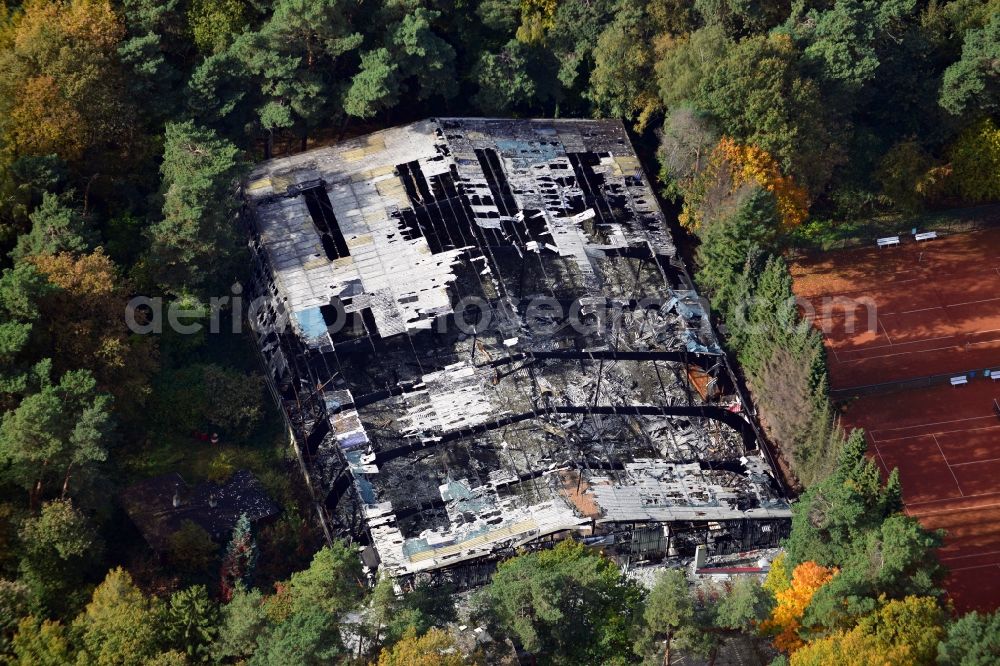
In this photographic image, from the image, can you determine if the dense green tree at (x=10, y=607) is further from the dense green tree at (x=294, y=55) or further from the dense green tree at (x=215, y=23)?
the dense green tree at (x=215, y=23)

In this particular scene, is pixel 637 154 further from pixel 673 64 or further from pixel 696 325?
pixel 696 325

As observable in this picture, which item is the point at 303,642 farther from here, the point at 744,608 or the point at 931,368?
the point at 931,368

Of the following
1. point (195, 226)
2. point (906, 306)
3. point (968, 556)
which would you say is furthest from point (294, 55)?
point (968, 556)

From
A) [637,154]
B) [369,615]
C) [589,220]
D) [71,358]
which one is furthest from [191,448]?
[637,154]

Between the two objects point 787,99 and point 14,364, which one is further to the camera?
point 787,99

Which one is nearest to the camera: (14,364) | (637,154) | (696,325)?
(14,364)

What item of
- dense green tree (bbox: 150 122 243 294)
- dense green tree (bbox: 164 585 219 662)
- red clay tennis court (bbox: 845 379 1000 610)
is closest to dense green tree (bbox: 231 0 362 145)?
dense green tree (bbox: 150 122 243 294)

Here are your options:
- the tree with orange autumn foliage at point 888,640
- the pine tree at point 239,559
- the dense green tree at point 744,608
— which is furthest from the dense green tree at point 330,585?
the tree with orange autumn foliage at point 888,640
